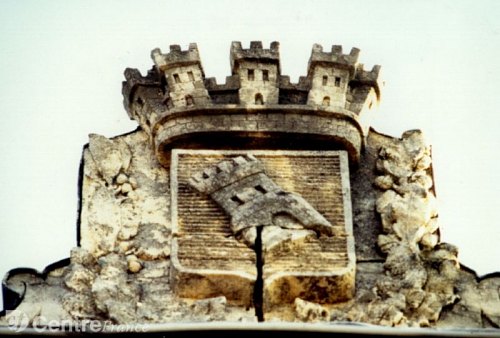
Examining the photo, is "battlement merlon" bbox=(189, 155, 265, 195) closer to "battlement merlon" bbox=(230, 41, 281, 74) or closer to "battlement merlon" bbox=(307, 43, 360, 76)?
"battlement merlon" bbox=(230, 41, 281, 74)

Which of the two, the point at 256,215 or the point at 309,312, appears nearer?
the point at 309,312

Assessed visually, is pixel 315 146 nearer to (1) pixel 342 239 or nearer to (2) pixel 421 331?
(1) pixel 342 239

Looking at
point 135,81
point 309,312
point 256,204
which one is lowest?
point 309,312

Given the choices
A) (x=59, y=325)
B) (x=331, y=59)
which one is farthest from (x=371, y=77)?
(x=59, y=325)

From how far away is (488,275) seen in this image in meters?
18.6

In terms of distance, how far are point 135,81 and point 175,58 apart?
491 millimetres

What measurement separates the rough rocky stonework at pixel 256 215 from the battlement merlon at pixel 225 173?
0.05ft

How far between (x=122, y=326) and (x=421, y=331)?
269 cm

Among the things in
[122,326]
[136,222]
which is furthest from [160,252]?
[122,326]

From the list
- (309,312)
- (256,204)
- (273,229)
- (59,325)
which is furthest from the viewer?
(256,204)

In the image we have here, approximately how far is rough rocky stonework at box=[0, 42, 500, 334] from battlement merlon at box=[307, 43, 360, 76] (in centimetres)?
2

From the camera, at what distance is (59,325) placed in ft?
56.0

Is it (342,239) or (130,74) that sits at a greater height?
(130,74)

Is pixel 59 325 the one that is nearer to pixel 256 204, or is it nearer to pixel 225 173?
pixel 256 204
